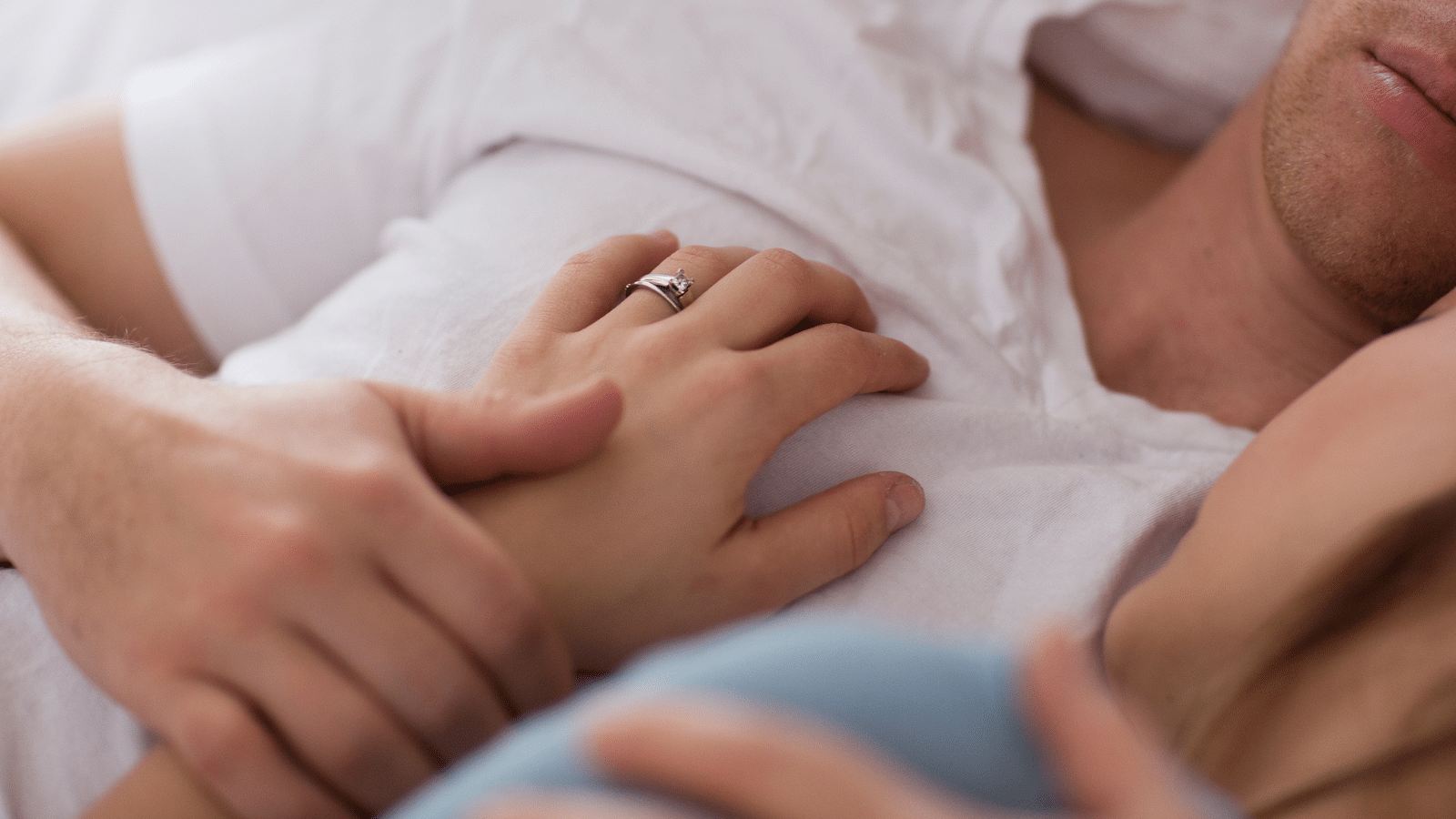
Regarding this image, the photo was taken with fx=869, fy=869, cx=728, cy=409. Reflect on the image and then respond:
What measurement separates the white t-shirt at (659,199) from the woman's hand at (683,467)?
60 millimetres

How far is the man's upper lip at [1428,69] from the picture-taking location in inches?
30.7

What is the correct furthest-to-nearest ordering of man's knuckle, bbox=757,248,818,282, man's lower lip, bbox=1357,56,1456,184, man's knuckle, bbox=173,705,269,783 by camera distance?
man's lower lip, bbox=1357,56,1456,184 → man's knuckle, bbox=757,248,818,282 → man's knuckle, bbox=173,705,269,783

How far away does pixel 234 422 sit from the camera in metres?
0.52

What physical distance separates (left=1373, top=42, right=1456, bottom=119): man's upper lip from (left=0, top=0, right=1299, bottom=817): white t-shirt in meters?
0.33

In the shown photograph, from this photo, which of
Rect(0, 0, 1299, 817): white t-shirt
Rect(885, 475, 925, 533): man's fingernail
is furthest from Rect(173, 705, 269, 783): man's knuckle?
Rect(885, 475, 925, 533): man's fingernail

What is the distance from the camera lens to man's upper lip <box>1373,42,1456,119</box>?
0.78 m

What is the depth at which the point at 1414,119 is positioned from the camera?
0.78 m

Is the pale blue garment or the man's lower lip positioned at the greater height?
the man's lower lip

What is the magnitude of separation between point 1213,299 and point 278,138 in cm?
100

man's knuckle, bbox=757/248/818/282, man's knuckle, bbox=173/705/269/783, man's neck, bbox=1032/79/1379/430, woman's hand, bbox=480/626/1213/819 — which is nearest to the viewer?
woman's hand, bbox=480/626/1213/819

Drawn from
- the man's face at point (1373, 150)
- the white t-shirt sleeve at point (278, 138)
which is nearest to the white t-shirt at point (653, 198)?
the white t-shirt sleeve at point (278, 138)

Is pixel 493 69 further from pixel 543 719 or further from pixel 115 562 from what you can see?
pixel 543 719

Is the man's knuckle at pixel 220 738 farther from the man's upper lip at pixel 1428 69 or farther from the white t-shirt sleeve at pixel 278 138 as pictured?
the man's upper lip at pixel 1428 69

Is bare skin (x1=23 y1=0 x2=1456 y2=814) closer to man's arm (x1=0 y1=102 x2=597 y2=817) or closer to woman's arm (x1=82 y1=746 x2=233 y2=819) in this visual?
man's arm (x1=0 y1=102 x2=597 y2=817)
